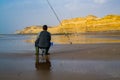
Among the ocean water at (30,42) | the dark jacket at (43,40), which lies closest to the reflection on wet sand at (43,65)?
the dark jacket at (43,40)

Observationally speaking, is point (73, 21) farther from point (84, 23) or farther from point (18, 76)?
point (18, 76)

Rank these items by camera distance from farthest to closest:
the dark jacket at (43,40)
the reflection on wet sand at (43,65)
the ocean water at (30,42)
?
the ocean water at (30,42), the dark jacket at (43,40), the reflection on wet sand at (43,65)

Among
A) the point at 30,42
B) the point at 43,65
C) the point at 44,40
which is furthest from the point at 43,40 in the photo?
the point at 30,42

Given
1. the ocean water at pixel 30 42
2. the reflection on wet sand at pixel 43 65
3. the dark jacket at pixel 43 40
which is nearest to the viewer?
the reflection on wet sand at pixel 43 65

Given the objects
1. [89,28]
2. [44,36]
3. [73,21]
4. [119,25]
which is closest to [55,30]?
[73,21]

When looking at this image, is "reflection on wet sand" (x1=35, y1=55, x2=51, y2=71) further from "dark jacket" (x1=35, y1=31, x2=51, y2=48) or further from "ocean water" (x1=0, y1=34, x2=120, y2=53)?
"ocean water" (x1=0, y1=34, x2=120, y2=53)

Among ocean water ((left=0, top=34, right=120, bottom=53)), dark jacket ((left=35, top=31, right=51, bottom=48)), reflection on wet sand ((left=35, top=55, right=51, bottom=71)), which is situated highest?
dark jacket ((left=35, top=31, right=51, bottom=48))

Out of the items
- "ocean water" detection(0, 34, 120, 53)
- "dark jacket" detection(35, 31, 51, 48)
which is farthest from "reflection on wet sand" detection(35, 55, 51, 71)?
"ocean water" detection(0, 34, 120, 53)

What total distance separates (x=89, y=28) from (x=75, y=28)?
34.5 ft

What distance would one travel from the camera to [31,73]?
948 centimetres

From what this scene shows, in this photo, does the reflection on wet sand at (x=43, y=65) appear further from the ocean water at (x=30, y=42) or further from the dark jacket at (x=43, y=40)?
the ocean water at (x=30, y=42)

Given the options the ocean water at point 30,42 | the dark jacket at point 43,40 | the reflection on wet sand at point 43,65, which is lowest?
the ocean water at point 30,42

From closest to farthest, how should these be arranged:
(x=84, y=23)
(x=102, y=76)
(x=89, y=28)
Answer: (x=102, y=76)
(x=89, y=28)
(x=84, y=23)

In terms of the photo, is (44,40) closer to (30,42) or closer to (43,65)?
(43,65)
